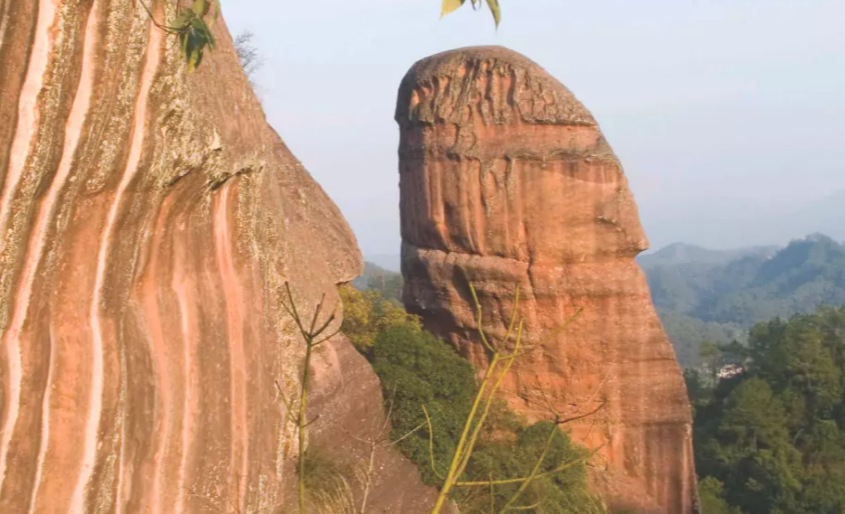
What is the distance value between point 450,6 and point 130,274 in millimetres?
2593

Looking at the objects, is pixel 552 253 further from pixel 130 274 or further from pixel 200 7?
pixel 200 7

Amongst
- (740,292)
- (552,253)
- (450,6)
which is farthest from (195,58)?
(740,292)

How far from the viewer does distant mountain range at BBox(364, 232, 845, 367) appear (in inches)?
3300

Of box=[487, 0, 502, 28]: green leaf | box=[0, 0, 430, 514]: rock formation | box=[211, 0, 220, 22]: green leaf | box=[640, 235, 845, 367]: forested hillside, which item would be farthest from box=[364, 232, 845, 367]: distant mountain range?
box=[487, 0, 502, 28]: green leaf

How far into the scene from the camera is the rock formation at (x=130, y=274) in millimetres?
3533

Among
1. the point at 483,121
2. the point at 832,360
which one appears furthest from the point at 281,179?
the point at 832,360

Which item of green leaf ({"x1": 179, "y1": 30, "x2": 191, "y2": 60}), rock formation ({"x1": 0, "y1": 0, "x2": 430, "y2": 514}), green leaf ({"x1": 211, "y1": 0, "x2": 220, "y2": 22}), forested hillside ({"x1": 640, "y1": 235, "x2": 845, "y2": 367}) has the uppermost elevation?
green leaf ({"x1": 211, "y1": 0, "x2": 220, "y2": 22})

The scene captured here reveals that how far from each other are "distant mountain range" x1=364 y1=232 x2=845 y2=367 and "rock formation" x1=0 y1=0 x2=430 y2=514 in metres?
50.9

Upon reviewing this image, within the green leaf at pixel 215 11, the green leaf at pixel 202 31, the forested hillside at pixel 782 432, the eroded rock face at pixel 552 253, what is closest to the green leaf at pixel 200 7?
the green leaf at pixel 202 31

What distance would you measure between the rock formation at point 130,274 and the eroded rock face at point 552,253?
7.99 meters

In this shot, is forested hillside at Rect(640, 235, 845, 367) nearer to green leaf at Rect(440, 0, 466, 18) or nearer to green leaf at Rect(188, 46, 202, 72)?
green leaf at Rect(188, 46, 202, 72)

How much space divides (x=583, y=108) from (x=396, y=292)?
98.8 feet

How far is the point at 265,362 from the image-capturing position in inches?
207

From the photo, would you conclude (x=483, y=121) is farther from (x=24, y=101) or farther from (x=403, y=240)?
(x=24, y=101)
